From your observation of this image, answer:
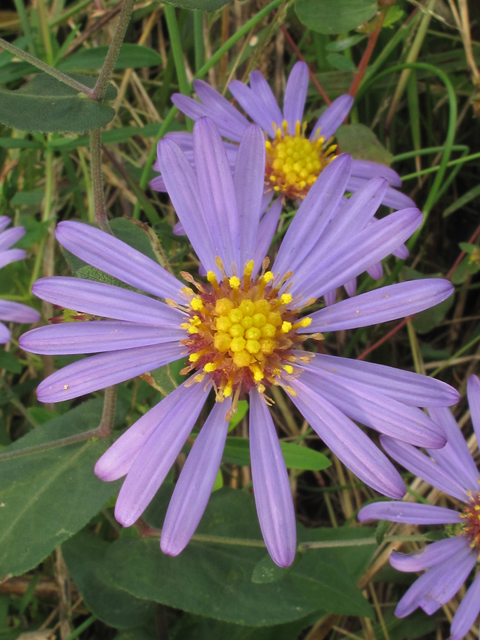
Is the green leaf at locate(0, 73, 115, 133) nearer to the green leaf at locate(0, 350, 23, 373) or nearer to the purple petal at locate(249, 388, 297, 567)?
the purple petal at locate(249, 388, 297, 567)

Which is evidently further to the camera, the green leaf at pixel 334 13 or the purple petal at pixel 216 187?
the green leaf at pixel 334 13

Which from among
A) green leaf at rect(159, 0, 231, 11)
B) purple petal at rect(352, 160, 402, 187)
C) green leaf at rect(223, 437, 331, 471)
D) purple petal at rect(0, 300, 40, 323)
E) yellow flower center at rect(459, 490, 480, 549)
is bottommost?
yellow flower center at rect(459, 490, 480, 549)

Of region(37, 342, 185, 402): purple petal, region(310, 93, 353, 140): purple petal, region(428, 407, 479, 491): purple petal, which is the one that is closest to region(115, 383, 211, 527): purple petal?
region(37, 342, 185, 402): purple petal

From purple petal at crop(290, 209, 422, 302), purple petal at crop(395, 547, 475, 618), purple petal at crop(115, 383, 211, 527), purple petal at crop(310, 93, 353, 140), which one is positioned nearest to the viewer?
purple petal at crop(115, 383, 211, 527)

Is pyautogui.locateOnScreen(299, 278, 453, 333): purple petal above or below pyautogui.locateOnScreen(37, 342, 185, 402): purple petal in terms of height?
below

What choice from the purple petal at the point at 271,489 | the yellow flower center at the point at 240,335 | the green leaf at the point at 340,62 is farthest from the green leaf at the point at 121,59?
the purple petal at the point at 271,489

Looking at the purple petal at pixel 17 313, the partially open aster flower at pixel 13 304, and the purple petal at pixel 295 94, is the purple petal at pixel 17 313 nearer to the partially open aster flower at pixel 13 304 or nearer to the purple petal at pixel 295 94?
the partially open aster flower at pixel 13 304
